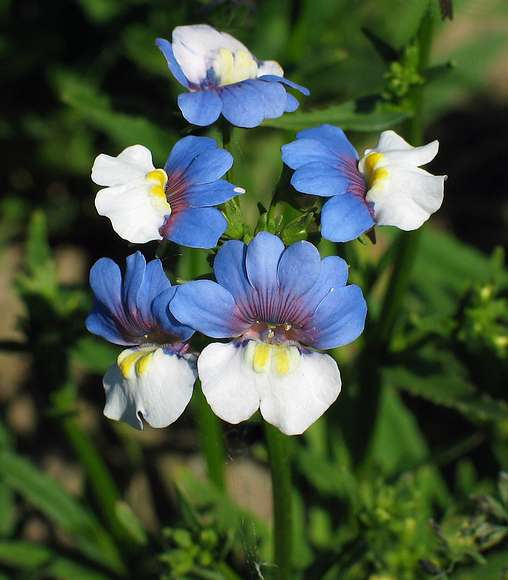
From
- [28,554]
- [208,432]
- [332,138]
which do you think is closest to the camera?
[332,138]

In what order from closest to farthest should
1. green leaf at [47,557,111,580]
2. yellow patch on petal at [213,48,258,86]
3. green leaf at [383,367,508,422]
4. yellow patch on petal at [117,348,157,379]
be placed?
1. yellow patch on petal at [117,348,157,379]
2. yellow patch on petal at [213,48,258,86]
3. green leaf at [383,367,508,422]
4. green leaf at [47,557,111,580]

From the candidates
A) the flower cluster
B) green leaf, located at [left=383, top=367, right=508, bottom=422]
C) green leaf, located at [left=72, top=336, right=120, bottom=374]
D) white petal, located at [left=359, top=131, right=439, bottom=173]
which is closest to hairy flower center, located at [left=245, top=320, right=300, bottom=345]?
the flower cluster

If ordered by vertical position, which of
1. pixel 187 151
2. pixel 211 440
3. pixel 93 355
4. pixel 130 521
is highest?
pixel 187 151

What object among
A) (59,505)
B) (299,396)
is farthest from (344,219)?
(59,505)

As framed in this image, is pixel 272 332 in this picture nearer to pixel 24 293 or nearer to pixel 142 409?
pixel 142 409

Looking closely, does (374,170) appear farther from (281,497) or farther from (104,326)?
(281,497)

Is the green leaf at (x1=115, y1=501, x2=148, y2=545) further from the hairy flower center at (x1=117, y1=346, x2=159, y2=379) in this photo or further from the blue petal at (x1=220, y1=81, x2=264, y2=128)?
the blue petal at (x1=220, y1=81, x2=264, y2=128)

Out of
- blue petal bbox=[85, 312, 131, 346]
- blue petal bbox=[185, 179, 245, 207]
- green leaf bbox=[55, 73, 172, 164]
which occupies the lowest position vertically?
green leaf bbox=[55, 73, 172, 164]
